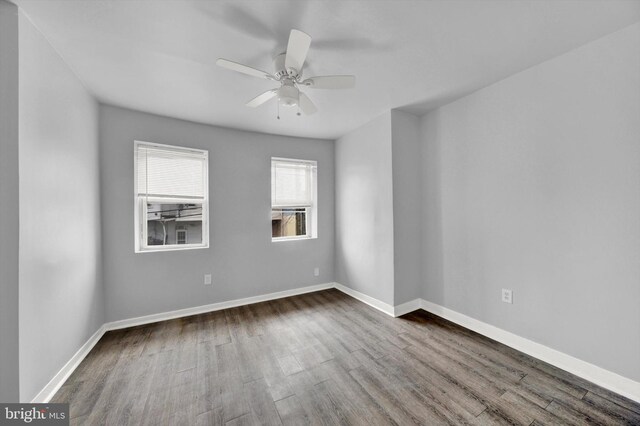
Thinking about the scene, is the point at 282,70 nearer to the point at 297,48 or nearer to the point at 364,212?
the point at 297,48

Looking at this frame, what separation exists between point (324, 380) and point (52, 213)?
245cm

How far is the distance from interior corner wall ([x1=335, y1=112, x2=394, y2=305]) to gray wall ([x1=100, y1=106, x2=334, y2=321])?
280mm

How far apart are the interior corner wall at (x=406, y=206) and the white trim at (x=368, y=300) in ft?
0.50

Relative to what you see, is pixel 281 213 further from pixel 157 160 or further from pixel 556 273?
pixel 556 273

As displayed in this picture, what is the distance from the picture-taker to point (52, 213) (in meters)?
1.79

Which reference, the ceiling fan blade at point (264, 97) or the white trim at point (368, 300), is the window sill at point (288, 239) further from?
the ceiling fan blade at point (264, 97)

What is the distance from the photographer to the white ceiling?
1.45m

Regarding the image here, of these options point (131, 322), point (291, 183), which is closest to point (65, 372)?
point (131, 322)

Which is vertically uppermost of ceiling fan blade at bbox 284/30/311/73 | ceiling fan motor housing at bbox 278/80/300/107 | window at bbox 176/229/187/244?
ceiling fan blade at bbox 284/30/311/73

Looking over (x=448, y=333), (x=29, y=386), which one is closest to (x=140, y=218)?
(x=29, y=386)

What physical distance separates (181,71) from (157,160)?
1.37 metres

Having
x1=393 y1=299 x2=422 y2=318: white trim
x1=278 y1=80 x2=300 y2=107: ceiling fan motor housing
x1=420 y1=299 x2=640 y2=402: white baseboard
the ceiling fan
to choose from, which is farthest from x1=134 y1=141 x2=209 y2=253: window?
x1=420 y1=299 x2=640 y2=402: white baseboard
